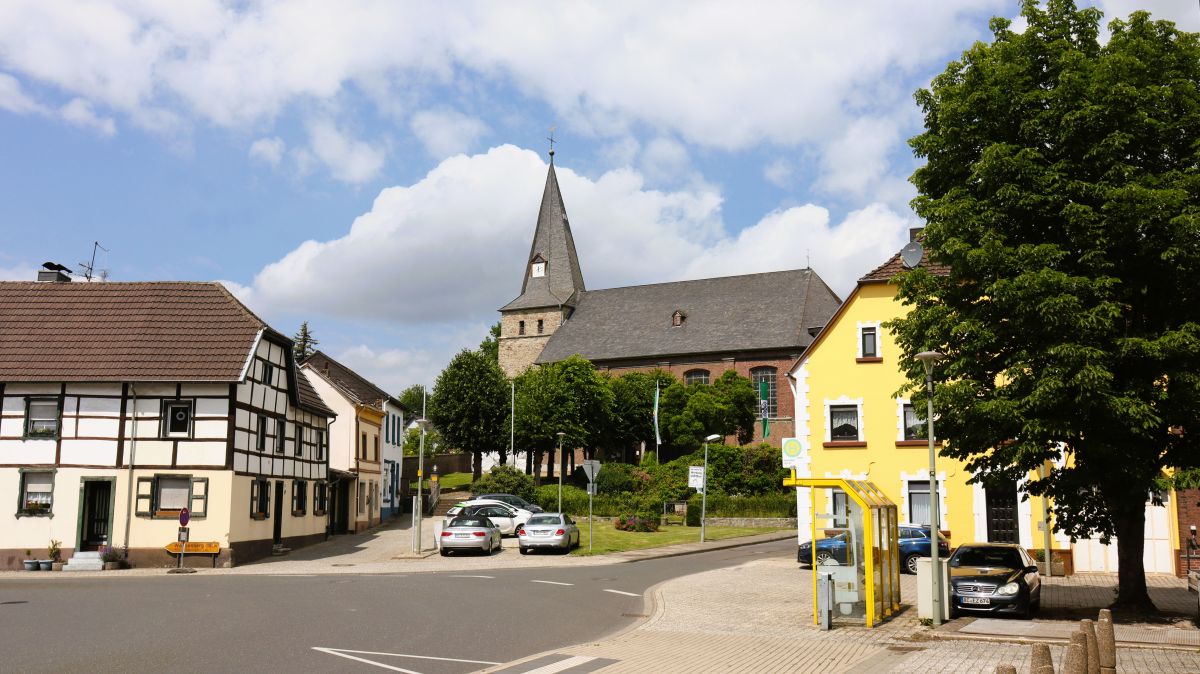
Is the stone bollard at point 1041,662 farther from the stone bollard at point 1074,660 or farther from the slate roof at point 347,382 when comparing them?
the slate roof at point 347,382

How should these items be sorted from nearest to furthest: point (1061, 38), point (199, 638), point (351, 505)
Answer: point (199, 638) < point (1061, 38) < point (351, 505)

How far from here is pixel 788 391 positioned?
79.9 m

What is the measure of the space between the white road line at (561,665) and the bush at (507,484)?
4472 centimetres

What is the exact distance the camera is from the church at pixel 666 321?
269ft

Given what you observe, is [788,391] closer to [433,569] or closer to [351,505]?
[351,505]

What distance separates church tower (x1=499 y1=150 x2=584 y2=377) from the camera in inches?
3885

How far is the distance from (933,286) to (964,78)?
379 centimetres

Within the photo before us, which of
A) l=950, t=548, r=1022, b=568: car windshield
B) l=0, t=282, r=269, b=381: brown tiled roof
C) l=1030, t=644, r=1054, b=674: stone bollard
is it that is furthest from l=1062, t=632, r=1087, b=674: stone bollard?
l=0, t=282, r=269, b=381: brown tiled roof

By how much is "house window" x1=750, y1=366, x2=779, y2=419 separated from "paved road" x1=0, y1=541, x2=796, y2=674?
55.4 metres

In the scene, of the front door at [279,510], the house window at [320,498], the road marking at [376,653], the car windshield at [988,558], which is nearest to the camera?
the road marking at [376,653]

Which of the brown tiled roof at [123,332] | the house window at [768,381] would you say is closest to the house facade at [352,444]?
the brown tiled roof at [123,332]

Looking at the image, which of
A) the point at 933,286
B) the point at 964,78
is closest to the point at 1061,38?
the point at 964,78

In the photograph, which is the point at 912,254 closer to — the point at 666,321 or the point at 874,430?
the point at 874,430

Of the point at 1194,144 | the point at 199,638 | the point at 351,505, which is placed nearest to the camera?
the point at 199,638
